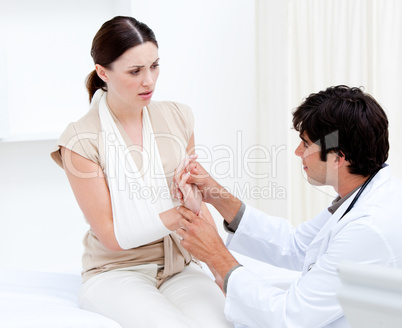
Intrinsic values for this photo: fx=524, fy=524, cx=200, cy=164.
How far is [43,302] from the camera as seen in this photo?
5.97ft

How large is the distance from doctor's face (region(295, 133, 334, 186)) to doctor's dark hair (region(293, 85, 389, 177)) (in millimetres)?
23

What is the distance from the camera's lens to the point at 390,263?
1312mm

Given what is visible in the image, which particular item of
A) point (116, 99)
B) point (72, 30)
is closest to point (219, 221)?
point (72, 30)

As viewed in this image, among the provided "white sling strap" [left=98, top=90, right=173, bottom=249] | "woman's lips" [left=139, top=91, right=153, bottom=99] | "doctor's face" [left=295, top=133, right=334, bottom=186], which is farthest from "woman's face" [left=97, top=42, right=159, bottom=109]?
"doctor's face" [left=295, top=133, right=334, bottom=186]

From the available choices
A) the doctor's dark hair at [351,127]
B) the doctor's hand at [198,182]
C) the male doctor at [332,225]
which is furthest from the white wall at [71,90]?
the doctor's dark hair at [351,127]

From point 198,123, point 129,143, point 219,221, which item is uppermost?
point 129,143

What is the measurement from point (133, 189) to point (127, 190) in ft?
0.08

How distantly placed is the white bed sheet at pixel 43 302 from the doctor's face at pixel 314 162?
74 cm

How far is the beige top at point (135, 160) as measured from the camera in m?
1.79

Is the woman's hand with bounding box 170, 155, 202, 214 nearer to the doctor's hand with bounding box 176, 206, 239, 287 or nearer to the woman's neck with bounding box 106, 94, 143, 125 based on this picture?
the doctor's hand with bounding box 176, 206, 239, 287

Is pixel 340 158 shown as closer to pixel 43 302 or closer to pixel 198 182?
pixel 198 182

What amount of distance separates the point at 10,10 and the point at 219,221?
70.8 inches

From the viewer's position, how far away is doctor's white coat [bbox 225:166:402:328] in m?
1.31

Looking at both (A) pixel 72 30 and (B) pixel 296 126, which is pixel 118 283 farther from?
(A) pixel 72 30
